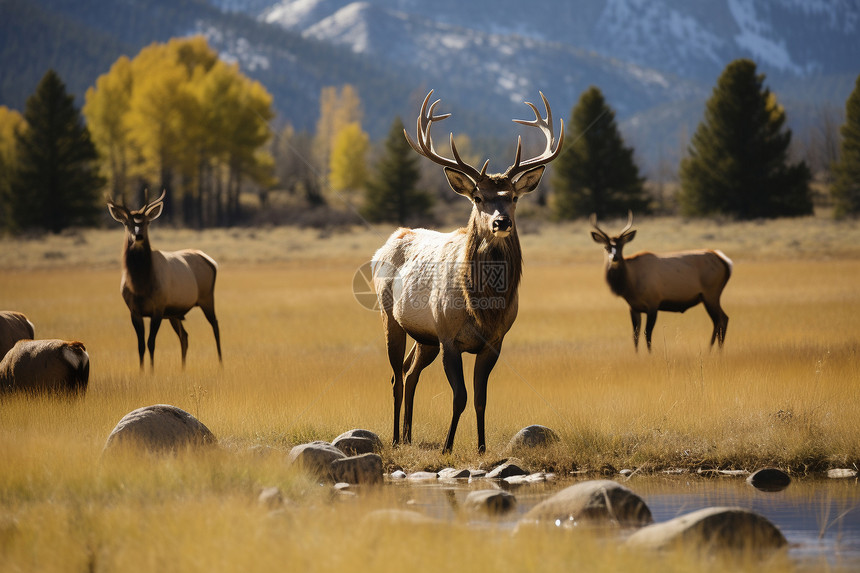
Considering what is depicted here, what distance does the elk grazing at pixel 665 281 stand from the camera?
15.7 meters

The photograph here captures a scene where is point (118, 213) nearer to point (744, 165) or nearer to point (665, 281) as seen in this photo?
point (665, 281)

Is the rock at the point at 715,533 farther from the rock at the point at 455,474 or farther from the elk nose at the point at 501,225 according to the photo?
the elk nose at the point at 501,225

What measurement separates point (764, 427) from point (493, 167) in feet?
473

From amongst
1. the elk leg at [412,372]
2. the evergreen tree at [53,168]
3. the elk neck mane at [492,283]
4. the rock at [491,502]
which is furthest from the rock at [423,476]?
the evergreen tree at [53,168]

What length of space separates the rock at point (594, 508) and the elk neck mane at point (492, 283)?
237 centimetres

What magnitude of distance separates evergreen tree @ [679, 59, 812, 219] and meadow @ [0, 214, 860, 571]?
2669 centimetres

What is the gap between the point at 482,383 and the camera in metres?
9.17

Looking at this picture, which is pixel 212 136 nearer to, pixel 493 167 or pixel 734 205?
pixel 734 205

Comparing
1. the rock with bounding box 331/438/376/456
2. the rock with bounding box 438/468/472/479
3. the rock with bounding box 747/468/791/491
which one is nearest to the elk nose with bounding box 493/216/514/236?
the rock with bounding box 438/468/472/479

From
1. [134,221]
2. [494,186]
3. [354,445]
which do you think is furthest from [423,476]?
[134,221]

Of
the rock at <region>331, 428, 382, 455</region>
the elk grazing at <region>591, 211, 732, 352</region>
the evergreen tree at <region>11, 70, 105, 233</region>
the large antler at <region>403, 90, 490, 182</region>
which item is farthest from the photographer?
the evergreen tree at <region>11, 70, 105, 233</region>

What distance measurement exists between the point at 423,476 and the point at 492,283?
6.27 feet

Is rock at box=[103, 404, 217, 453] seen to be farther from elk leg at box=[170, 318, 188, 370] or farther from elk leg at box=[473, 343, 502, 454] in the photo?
elk leg at box=[170, 318, 188, 370]

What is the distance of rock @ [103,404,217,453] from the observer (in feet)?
27.6
